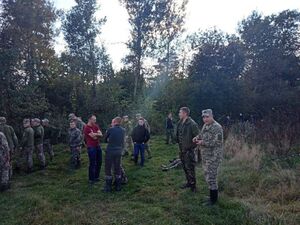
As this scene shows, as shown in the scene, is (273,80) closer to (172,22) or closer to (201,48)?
(201,48)

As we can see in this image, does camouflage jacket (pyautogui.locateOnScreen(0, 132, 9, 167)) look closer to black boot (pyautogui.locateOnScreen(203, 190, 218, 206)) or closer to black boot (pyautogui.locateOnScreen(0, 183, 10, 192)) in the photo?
black boot (pyautogui.locateOnScreen(0, 183, 10, 192))

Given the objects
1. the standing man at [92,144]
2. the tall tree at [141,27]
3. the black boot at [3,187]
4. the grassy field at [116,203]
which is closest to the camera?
the grassy field at [116,203]

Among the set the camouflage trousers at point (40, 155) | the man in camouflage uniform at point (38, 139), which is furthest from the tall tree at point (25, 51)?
the camouflage trousers at point (40, 155)

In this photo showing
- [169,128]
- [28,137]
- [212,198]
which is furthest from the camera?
[169,128]

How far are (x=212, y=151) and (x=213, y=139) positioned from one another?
26cm

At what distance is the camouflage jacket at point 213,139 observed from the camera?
6.22 metres

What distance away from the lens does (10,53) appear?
12.8 meters

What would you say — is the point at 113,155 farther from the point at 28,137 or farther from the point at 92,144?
the point at 28,137

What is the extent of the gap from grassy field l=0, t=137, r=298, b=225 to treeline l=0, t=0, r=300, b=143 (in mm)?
6238

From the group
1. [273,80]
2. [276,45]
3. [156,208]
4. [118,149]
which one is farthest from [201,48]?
[156,208]

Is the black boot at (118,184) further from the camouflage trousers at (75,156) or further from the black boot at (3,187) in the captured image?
the camouflage trousers at (75,156)

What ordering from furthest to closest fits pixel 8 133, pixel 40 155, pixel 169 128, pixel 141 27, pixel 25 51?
1. pixel 141 27
2. pixel 25 51
3. pixel 169 128
4. pixel 40 155
5. pixel 8 133

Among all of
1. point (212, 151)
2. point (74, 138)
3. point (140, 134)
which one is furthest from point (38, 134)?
point (212, 151)

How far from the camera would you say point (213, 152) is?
625 centimetres
